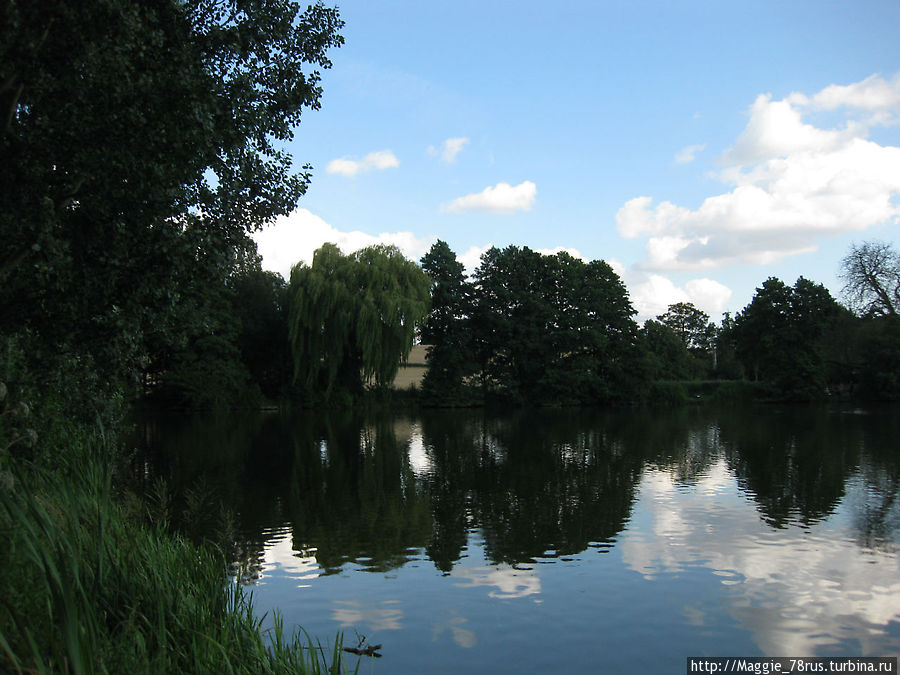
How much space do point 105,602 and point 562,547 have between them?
8654 millimetres

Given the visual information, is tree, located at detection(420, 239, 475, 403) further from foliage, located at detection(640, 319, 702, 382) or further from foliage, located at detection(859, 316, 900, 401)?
foliage, located at detection(859, 316, 900, 401)

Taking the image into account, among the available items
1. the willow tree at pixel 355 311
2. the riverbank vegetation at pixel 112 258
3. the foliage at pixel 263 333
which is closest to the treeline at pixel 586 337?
the willow tree at pixel 355 311

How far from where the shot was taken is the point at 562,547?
1255 centimetres

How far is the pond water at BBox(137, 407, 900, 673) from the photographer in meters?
8.37

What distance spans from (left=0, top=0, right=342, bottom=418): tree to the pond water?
14.6 ft

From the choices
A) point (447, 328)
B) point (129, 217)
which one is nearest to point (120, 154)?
point (129, 217)

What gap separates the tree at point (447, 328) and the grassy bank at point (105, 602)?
147 feet

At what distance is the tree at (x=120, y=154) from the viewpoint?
6922 millimetres

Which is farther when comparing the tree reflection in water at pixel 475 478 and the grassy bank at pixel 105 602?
the tree reflection in water at pixel 475 478

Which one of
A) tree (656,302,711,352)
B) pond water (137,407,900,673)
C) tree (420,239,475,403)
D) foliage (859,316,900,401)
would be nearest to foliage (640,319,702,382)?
foliage (859,316,900,401)

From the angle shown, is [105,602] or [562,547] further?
[562,547]

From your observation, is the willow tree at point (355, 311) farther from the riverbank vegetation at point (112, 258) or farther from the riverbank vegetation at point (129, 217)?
the riverbank vegetation at point (129, 217)

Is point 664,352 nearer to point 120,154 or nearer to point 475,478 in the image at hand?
point 475,478

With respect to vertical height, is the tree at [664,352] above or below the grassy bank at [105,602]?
above
